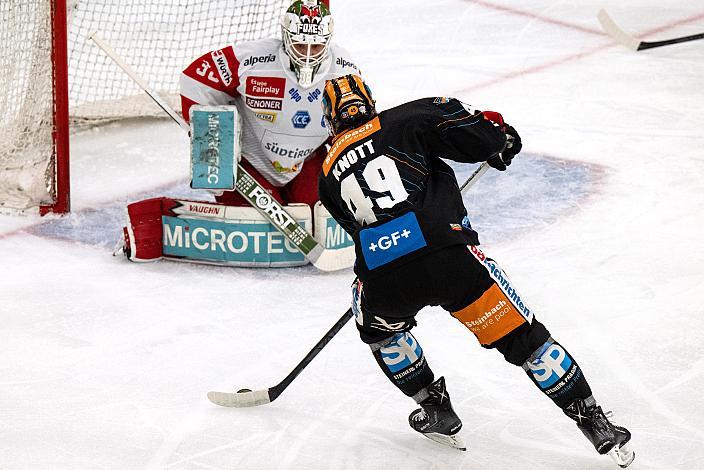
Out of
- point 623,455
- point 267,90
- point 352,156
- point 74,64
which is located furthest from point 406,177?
point 74,64

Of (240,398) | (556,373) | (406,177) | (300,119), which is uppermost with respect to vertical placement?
(406,177)

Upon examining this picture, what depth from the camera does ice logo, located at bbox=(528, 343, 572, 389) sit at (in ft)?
8.11

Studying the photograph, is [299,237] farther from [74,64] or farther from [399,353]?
[74,64]

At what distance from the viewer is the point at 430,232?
2443 mm

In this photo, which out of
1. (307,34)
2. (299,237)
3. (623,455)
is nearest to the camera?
(623,455)

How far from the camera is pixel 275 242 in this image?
396 centimetres

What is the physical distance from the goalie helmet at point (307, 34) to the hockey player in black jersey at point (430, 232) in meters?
1.24

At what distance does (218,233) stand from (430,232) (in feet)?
5.39

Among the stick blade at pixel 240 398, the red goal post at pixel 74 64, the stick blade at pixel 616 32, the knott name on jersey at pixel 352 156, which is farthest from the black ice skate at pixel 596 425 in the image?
the stick blade at pixel 616 32

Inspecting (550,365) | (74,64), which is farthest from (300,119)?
(74,64)

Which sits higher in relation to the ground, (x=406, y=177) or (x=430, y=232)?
(x=406, y=177)

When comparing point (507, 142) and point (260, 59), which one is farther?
point (260, 59)

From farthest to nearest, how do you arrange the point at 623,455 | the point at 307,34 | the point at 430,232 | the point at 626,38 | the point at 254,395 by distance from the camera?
Result: the point at 626,38 < the point at 307,34 < the point at 254,395 < the point at 623,455 < the point at 430,232

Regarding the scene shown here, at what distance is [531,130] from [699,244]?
149cm
